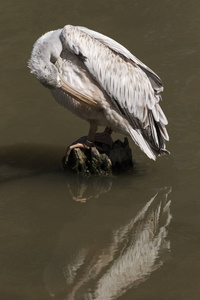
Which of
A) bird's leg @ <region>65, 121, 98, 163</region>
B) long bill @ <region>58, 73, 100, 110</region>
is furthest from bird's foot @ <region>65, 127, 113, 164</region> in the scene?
long bill @ <region>58, 73, 100, 110</region>

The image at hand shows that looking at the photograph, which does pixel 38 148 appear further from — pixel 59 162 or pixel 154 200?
pixel 154 200

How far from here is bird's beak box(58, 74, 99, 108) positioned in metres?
6.33

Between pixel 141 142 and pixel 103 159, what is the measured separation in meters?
0.44

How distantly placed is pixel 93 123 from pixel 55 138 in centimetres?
112

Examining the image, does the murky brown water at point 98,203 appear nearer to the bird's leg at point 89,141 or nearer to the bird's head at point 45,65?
the bird's leg at point 89,141

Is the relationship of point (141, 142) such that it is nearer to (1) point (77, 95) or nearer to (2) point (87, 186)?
(2) point (87, 186)

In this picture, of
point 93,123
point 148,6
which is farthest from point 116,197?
point 148,6

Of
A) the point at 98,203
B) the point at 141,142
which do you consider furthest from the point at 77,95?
the point at 98,203

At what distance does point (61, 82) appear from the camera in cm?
630

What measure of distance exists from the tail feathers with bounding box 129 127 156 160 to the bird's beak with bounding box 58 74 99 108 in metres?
0.56

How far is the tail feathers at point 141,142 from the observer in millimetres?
6727

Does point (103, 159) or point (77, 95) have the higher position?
point (77, 95)

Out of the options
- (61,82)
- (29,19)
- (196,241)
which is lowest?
(196,241)

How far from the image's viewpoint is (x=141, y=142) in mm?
6793
